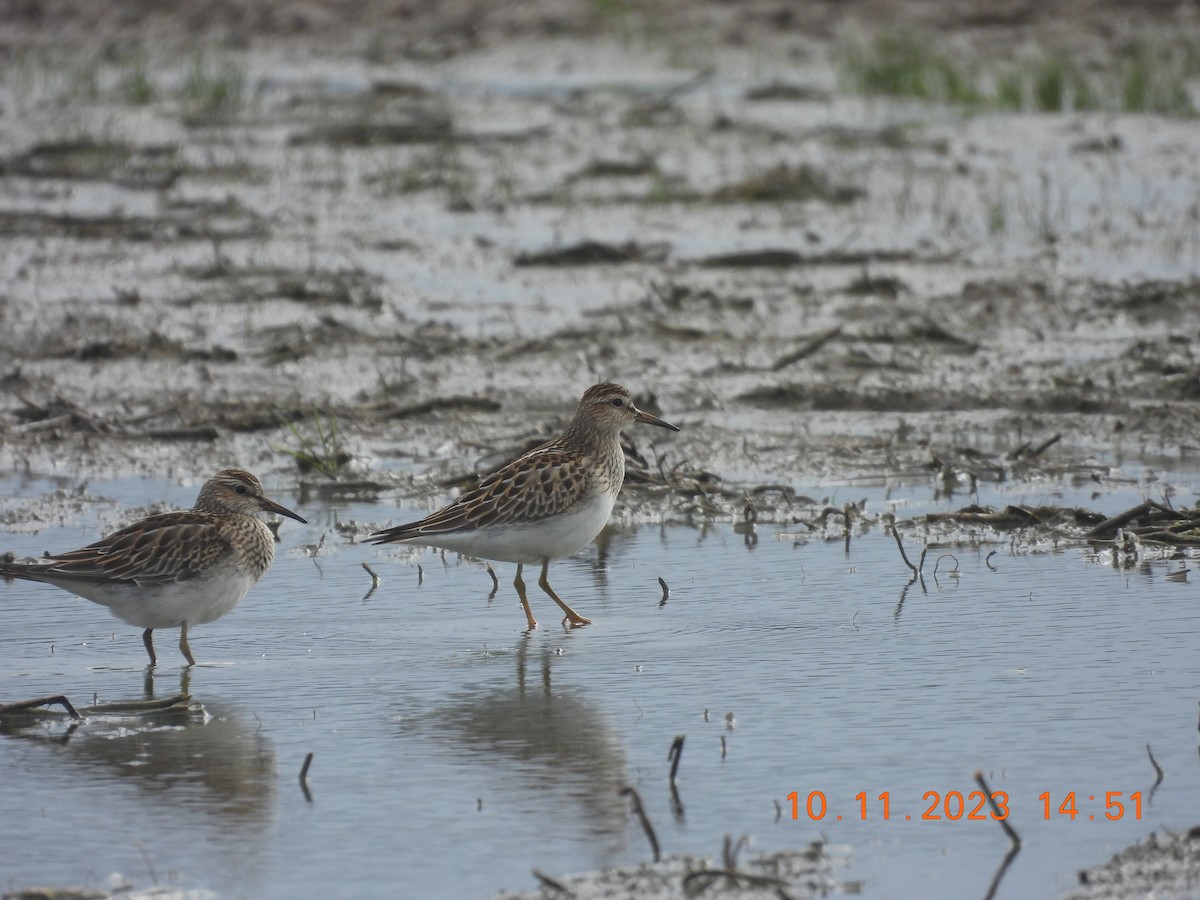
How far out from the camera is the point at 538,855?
5426mm

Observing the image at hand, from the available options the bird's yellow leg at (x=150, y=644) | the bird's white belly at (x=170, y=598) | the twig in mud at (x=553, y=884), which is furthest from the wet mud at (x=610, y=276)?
the bird's white belly at (x=170, y=598)

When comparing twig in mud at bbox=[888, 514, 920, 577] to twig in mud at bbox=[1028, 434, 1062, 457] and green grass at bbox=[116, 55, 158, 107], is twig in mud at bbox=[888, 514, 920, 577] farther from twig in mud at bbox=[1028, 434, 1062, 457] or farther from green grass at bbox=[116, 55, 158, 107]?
green grass at bbox=[116, 55, 158, 107]

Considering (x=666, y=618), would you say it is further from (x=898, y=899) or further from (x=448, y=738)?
(x=898, y=899)

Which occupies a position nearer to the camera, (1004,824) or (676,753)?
(1004,824)

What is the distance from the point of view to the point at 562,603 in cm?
809

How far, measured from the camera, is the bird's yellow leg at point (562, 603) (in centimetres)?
802

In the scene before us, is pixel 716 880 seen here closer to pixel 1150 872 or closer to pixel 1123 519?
pixel 1150 872

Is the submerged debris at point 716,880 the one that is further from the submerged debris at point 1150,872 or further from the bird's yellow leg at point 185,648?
the bird's yellow leg at point 185,648

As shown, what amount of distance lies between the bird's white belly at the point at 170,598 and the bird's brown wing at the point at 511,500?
738 millimetres

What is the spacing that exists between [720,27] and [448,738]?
21.1 metres

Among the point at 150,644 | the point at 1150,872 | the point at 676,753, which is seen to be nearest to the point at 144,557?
the point at 150,644

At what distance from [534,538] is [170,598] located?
1.65 meters

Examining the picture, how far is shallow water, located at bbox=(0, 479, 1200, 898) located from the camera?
5.46m

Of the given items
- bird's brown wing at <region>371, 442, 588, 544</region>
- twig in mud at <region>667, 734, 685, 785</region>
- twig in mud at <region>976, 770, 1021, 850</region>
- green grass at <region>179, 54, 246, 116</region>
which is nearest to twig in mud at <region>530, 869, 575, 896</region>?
twig in mud at <region>667, 734, 685, 785</region>
